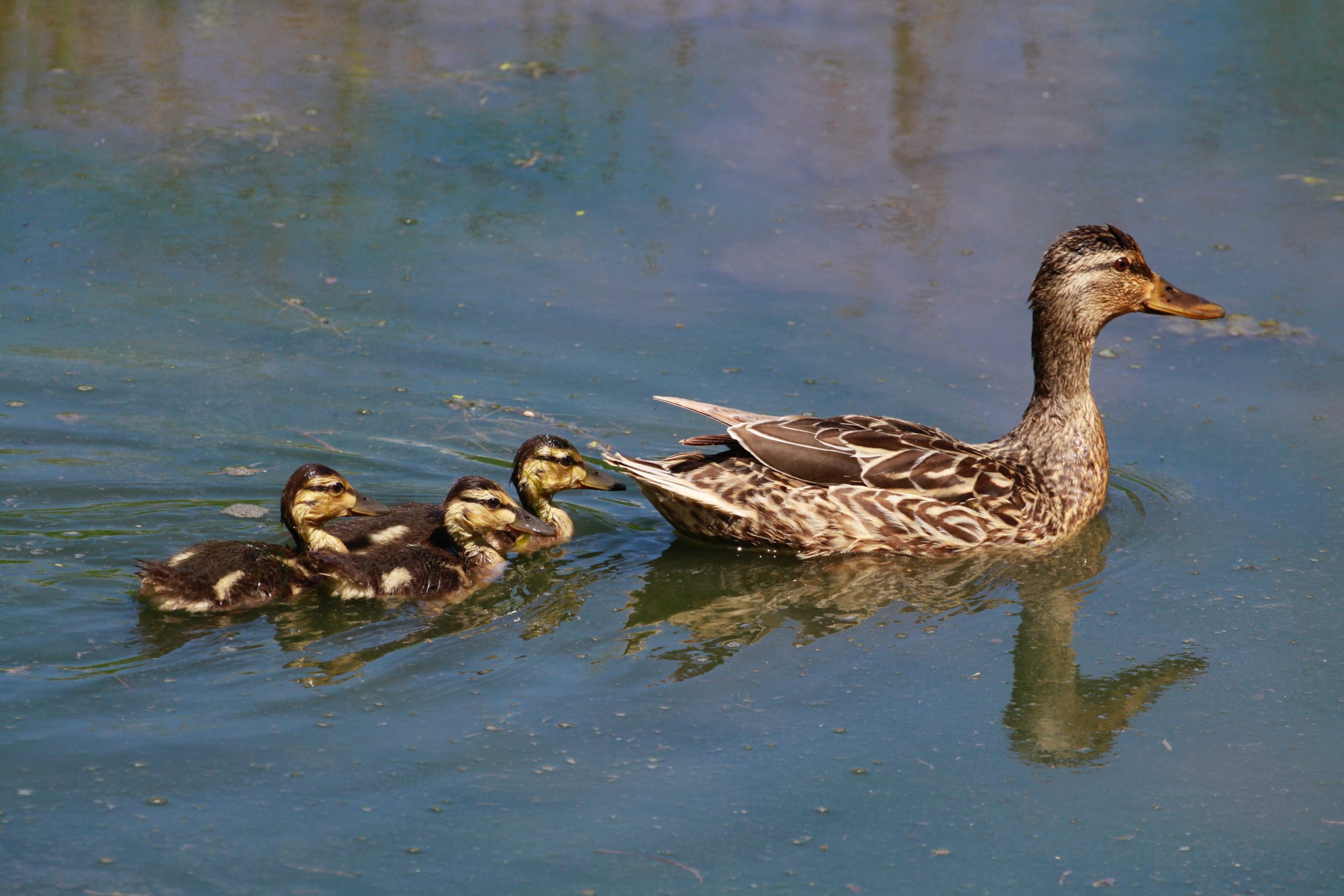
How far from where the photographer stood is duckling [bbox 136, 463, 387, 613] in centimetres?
Result: 499

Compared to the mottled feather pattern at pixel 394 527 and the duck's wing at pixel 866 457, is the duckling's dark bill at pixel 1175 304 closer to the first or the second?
the duck's wing at pixel 866 457

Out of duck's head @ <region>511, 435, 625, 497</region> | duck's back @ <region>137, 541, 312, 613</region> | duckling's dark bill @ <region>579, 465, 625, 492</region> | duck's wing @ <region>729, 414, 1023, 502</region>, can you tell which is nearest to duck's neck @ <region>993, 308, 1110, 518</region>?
duck's wing @ <region>729, 414, 1023, 502</region>

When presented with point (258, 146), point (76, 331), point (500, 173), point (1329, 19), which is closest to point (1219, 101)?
point (1329, 19)

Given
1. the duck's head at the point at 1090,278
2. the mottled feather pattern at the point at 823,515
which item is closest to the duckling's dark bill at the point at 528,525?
the mottled feather pattern at the point at 823,515

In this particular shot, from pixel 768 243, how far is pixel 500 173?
155 centimetres

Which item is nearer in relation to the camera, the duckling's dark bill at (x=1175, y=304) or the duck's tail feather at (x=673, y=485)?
the duck's tail feather at (x=673, y=485)

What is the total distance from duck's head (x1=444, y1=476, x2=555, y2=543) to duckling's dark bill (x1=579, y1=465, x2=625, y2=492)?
31 centimetres

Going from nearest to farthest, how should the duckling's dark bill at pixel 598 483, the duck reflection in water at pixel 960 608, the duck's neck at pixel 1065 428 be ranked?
the duck reflection in water at pixel 960 608 < the duckling's dark bill at pixel 598 483 < the duck's neck at pixel 1065 428

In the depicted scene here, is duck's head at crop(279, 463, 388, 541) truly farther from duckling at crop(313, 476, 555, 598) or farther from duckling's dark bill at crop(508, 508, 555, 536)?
duckling's dark bill at crop(508, 508, 555, 536)

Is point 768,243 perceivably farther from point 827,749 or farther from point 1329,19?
point 1329,19

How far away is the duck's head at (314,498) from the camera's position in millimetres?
5277

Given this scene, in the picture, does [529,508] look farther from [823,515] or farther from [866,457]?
[866,457]

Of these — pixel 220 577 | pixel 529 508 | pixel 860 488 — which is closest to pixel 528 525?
pixel 529 508

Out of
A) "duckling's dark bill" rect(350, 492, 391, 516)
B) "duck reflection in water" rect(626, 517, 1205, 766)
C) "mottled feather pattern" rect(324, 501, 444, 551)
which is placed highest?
"duckling's dark bill" rect(350, 492, 391, 516)
